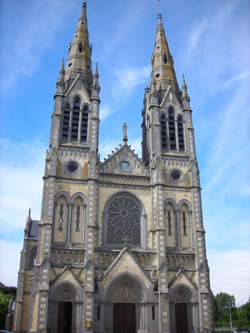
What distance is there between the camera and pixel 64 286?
3075 cm

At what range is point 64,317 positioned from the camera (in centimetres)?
3045

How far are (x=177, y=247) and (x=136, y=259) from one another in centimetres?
455

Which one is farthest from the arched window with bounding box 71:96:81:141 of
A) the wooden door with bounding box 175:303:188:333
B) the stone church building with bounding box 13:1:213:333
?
the wooden door with bounding box 175:303:188:333

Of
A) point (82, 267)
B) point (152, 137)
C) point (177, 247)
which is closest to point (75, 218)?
point (82, 267)

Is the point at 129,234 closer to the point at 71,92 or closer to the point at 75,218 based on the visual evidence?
the point at 75,218

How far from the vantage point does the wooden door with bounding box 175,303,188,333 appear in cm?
3198

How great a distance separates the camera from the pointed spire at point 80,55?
141 feet

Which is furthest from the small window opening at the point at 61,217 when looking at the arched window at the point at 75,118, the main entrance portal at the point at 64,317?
the arched window at the point at 75,118

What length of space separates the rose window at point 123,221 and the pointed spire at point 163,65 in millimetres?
16139

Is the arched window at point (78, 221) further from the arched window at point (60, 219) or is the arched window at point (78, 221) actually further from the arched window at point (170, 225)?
the arched window at point (170, 225)

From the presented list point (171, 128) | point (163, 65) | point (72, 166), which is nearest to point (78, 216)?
point (72, 166)

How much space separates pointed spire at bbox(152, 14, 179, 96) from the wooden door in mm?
24659

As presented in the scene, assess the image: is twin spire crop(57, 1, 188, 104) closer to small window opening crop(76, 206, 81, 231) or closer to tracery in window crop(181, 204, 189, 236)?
tracery in window crop(181, 204, 189, 236)

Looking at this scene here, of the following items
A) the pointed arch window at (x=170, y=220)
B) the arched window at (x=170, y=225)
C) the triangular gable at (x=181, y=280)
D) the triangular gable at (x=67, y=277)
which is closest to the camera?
the triangular gable at (x=67, y=277)
